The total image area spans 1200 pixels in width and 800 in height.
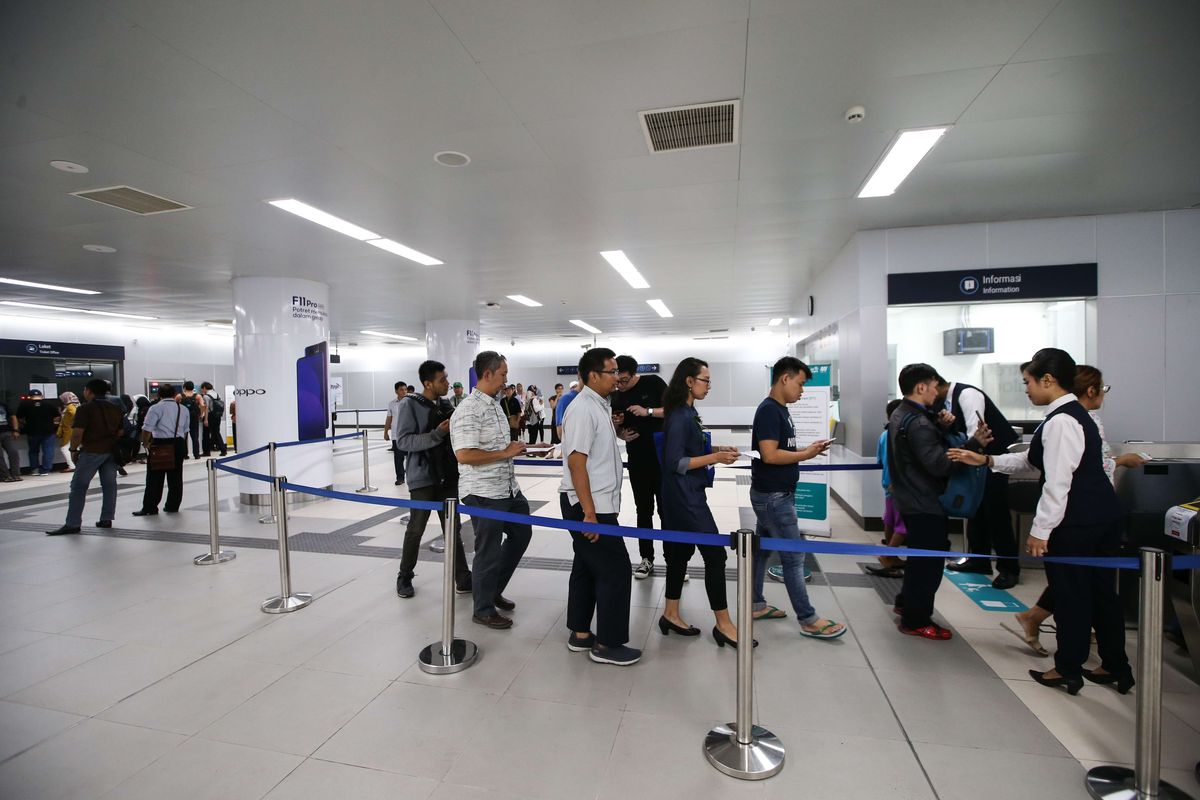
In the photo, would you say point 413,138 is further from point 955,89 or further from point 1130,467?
point 1130,467

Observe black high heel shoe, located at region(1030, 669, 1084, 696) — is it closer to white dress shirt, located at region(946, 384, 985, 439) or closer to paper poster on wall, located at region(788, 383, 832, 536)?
white dress shirt, located at region(946, 384, 985, 439)

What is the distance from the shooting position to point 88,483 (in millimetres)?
6258

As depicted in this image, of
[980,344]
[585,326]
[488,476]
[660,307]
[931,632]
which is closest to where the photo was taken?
[931,632]

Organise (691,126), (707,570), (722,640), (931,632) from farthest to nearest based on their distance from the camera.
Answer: (691,126) < (931,632) < (722,640) < (707,570)

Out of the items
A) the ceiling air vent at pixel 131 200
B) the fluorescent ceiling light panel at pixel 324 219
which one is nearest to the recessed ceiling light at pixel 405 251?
the fluorescent ceiling light panel at pixel 324 219

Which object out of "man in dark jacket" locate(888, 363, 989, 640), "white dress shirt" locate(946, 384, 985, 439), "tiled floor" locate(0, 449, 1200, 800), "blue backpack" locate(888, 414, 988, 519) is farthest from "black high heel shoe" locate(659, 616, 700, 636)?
"white dress shirt" locate(946, 384, 985, 439)

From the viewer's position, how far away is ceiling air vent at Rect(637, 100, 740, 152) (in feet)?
11.6

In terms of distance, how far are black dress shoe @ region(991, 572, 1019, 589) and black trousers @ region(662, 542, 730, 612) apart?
8.99 ft

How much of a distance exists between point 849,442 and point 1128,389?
286cm

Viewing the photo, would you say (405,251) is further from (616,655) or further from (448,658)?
(616,655)

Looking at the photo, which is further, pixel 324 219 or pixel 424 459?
pixel 324 219

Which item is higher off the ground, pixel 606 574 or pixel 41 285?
pixel 41 285

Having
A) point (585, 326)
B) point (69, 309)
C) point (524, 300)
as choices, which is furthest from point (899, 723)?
point (69, 309)

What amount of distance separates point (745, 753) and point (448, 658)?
69.6 inches
